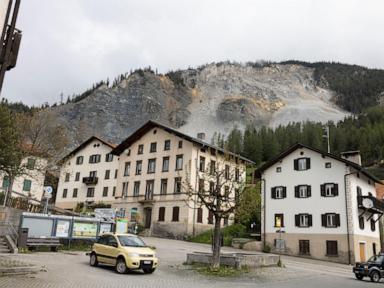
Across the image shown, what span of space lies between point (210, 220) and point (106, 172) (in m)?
19.5

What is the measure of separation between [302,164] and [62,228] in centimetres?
2320

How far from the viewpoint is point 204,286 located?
48.5 feet

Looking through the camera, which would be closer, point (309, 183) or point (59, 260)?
point (59, 260)

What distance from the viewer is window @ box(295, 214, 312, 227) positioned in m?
35.8

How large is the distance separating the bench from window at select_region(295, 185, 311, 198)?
73.9ft

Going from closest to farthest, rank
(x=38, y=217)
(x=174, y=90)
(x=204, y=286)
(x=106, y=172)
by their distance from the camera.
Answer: (x=204, y=286) < (x=38, y=217) < (x=106, y=172) < (x=174, y=90)

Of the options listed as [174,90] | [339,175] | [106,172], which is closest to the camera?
[339,175]

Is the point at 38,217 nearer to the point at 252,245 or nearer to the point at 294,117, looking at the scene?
the point at 252,245

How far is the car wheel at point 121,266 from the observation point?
17.3 metres

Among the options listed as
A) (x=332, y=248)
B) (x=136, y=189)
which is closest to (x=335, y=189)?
(x=332, y=248)

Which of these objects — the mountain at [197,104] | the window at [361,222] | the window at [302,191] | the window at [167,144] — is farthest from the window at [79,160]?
the mountain at [197,104]

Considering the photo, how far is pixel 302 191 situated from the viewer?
3731cm

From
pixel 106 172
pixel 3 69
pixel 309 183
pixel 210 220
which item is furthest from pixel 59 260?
pixel 106 172

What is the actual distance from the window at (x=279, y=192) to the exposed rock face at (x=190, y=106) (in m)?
84.2
